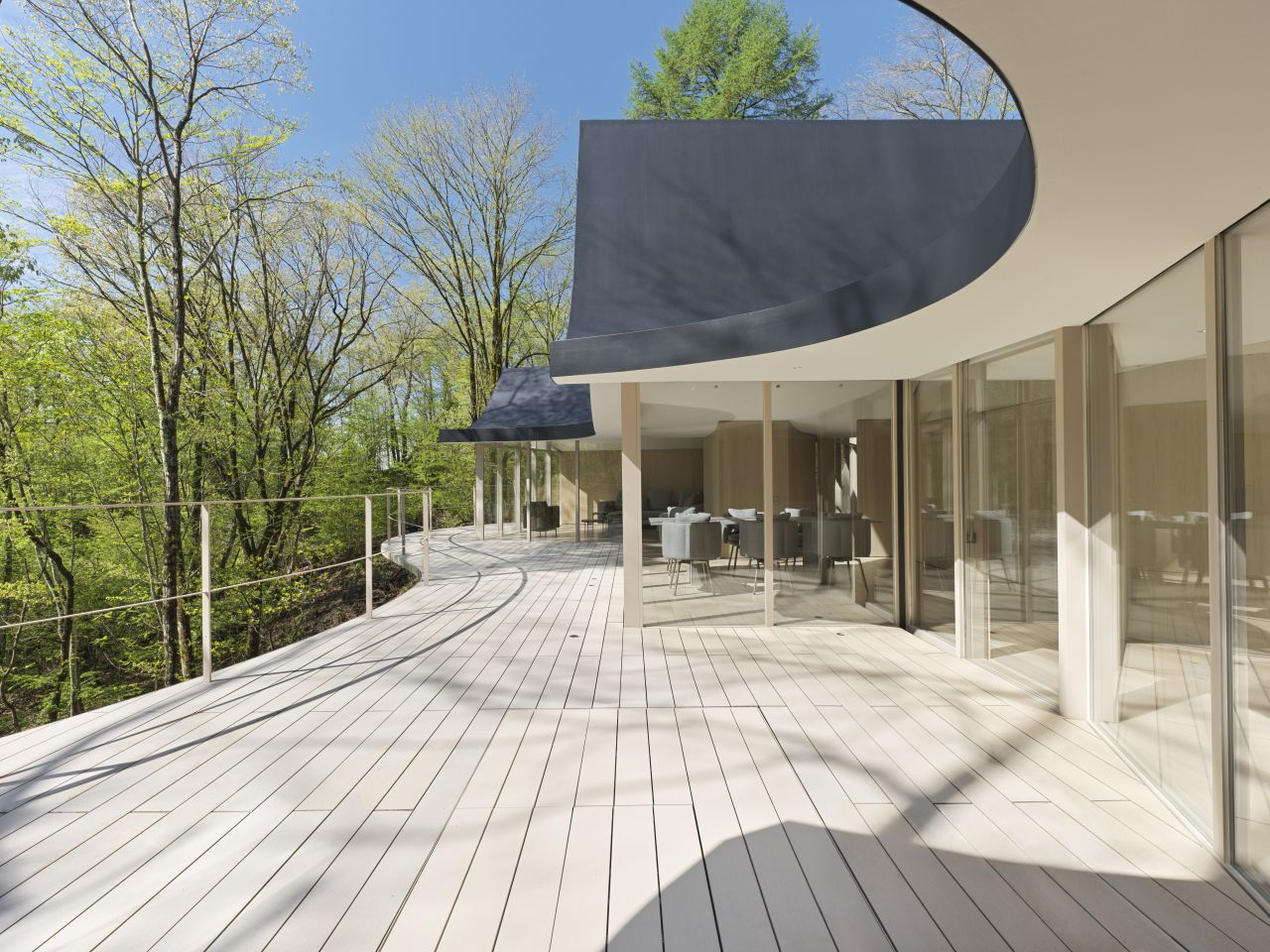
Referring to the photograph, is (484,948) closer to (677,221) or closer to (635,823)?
(635,823)

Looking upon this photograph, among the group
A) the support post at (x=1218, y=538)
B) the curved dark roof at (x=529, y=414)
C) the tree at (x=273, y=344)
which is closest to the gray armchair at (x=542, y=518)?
the curved dark roof at (x=529, y=414)

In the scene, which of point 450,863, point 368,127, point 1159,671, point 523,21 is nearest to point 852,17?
point 523,21

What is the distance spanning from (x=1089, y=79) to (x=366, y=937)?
300 centimetres

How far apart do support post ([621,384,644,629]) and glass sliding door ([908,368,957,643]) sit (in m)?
2.48

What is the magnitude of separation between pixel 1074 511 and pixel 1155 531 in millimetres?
765

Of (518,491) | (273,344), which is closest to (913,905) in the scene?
(273,344)

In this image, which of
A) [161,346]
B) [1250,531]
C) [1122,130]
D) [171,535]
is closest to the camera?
[1122,130]

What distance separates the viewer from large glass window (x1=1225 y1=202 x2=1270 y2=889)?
2279mm

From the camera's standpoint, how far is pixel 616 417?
31.3ft

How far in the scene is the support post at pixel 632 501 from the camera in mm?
6082

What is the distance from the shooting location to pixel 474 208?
→ 18875 millimetres

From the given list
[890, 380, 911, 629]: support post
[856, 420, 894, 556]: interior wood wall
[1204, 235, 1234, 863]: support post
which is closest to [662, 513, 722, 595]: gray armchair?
[856, 420, 894, 556]: interior wood wall

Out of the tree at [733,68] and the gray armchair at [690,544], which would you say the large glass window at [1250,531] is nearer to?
the gray armchair at [690,544]

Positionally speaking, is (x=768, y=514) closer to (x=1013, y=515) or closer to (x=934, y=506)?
(x=934, y=506)
